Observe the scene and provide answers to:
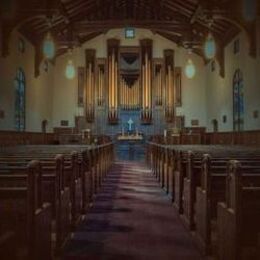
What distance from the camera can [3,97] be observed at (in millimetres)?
13922

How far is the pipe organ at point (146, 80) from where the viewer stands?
69.3ft

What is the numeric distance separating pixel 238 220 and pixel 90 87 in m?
18.6

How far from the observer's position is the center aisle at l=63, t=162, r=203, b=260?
4.23m

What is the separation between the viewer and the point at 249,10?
1378 centimetres

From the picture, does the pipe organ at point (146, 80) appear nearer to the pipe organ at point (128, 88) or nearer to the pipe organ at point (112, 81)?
the pipe organ at point (128, 88)

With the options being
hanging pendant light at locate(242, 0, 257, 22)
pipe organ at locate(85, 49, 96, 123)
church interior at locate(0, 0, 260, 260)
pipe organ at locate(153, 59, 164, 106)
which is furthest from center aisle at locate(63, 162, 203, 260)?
pipe organ at locate(153, 59, 164, 106)

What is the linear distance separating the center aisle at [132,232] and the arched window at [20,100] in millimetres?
8388

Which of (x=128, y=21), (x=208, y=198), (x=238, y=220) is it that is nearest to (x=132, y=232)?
(x=208, y=198)

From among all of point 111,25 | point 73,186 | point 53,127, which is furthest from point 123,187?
point 53,127

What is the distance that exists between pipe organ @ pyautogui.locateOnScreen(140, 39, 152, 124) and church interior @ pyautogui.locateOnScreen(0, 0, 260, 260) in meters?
0.05

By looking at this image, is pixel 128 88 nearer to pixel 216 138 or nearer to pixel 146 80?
pixel 146 80

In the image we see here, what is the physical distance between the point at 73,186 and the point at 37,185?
6.76 ft

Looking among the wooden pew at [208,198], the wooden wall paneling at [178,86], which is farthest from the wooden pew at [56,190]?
the wooden wall paneling at [178,86]

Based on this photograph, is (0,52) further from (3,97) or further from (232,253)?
(232,253)
